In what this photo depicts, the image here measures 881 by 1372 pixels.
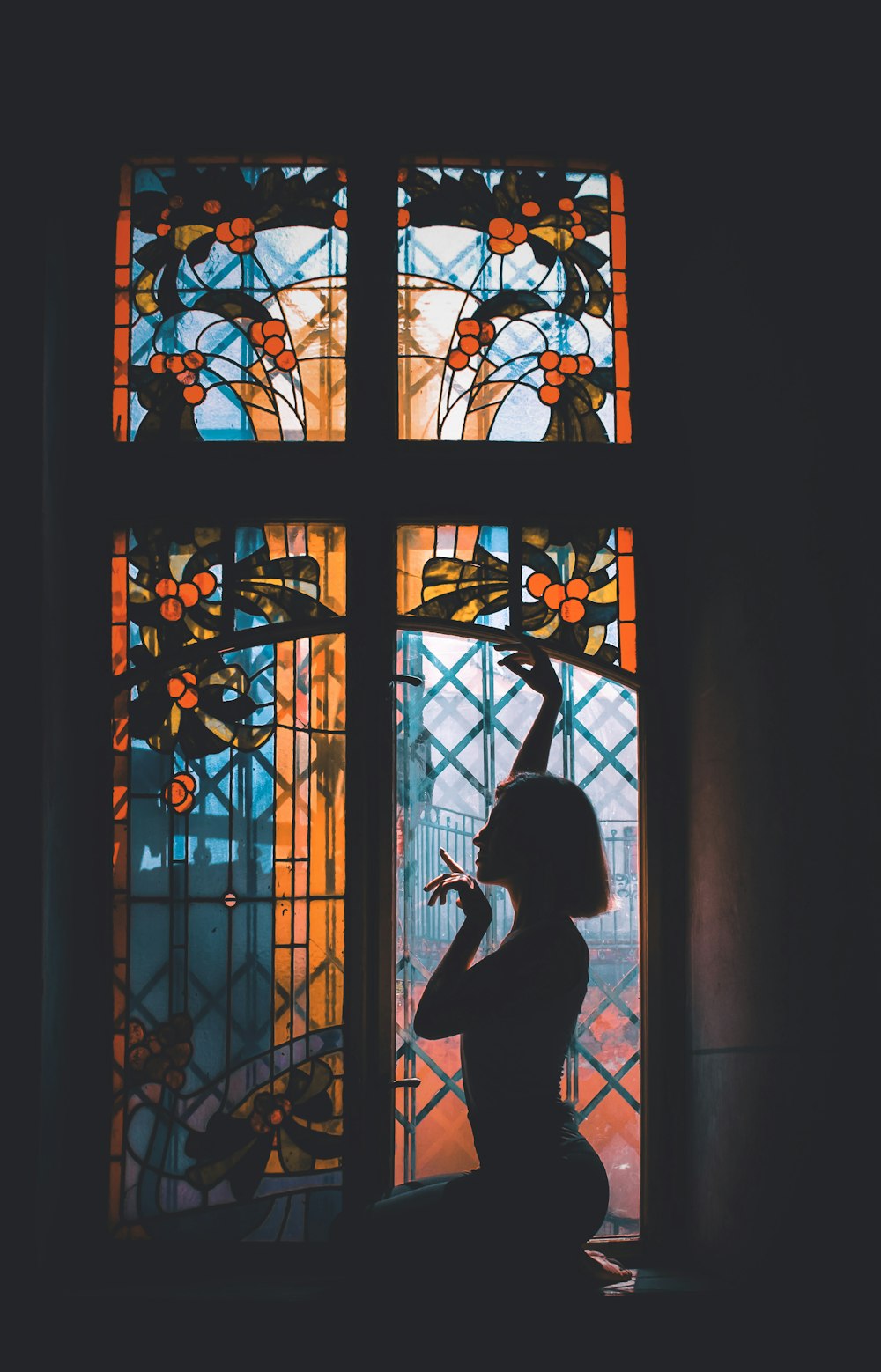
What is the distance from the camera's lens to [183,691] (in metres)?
2.49

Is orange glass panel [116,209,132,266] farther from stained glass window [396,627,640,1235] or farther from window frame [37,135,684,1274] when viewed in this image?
stained glass window [396,627,640,1235]

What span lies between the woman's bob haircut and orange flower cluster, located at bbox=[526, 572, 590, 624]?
56cm

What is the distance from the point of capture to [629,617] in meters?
2.57

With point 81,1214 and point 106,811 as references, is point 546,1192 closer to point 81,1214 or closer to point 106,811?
point 81,1214

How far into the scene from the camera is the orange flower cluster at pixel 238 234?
8.66 ft

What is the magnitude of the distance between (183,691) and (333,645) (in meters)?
0.34

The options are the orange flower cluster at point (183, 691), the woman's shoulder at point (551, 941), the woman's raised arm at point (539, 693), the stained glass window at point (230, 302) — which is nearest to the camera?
the woman's shoulder at point (551, 941)

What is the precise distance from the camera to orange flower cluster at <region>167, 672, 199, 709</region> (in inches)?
98.0

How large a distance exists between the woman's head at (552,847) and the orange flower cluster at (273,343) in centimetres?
115

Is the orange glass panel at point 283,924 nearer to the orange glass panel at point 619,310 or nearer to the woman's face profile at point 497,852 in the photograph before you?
the woman's face profile at point 497,852

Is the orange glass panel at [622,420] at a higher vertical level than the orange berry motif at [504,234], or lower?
lower

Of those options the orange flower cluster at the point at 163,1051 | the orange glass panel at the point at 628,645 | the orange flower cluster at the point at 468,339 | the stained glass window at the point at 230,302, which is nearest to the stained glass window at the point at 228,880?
the orange flower cluster at the point at 163,1051

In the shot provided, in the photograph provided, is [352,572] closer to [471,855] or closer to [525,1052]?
[471,855]

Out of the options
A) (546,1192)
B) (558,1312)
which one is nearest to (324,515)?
(546,1192)
